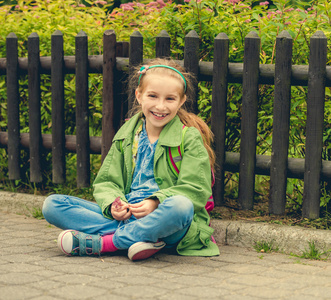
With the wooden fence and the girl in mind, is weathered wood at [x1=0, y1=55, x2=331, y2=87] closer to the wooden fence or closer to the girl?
the wooden fence

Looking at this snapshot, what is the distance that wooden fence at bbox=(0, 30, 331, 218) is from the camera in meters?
3.60

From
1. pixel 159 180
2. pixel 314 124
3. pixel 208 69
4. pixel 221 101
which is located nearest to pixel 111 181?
pixel 159 180

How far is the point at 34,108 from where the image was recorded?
15.3 ft

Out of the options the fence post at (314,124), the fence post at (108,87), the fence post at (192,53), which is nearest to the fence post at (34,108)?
the fence post at (108,87)

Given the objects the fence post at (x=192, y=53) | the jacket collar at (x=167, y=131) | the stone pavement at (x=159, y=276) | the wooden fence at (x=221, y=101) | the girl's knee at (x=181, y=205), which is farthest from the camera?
the fence post at (x=192, y=53)

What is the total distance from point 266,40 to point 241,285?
1.87 metres

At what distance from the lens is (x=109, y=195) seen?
11.2 feet

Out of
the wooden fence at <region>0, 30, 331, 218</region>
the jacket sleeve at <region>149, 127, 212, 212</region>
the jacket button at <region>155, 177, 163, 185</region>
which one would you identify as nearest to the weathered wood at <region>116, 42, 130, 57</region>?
the wooden fence at <region>0, 30, 331, 218</region>

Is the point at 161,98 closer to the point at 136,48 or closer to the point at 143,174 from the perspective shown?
the point at 143,174

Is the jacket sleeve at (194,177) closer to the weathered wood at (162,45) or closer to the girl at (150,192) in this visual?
the girl at (150,192)

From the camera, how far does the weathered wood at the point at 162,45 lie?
13.0ft

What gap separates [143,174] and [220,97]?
2.62 ft

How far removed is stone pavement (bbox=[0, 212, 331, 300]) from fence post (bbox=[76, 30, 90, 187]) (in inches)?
35.6

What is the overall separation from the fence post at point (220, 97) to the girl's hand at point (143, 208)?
793 millimetres
